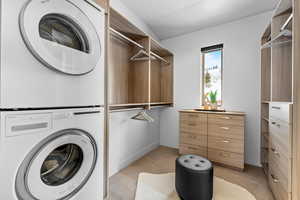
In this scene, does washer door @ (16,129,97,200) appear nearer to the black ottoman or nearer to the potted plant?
the black ottoman

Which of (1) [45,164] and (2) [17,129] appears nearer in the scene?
(2) [17,129]

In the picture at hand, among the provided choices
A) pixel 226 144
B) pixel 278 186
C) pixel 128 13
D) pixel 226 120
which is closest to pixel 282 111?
pixel 278 186

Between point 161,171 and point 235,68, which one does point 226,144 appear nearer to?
point 161,171

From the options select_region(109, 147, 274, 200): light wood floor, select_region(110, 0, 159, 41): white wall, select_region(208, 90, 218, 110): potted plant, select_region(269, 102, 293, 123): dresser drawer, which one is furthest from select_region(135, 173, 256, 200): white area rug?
select_region(110, 0, 159, 41): white wall

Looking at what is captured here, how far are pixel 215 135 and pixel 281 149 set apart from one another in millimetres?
977

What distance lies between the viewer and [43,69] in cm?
80

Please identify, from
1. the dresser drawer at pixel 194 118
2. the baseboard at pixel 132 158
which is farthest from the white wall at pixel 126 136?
the dresser drawer at pixel 194 118

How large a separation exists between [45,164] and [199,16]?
9.24ft

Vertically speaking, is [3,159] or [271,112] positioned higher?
[271,112]

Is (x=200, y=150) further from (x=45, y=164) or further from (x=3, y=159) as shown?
(x=3, y=159)

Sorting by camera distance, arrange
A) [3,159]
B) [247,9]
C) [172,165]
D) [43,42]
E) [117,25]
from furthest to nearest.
Answer: [172,165] < [247,9] < [117,25] < [43,42] < [3,159]

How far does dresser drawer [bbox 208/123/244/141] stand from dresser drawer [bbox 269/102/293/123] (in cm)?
57

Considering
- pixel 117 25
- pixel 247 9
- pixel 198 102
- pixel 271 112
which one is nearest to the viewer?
pixel 271 112

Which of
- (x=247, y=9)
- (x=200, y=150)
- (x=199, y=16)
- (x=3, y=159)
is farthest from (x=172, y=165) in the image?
(x=247, y=9)
